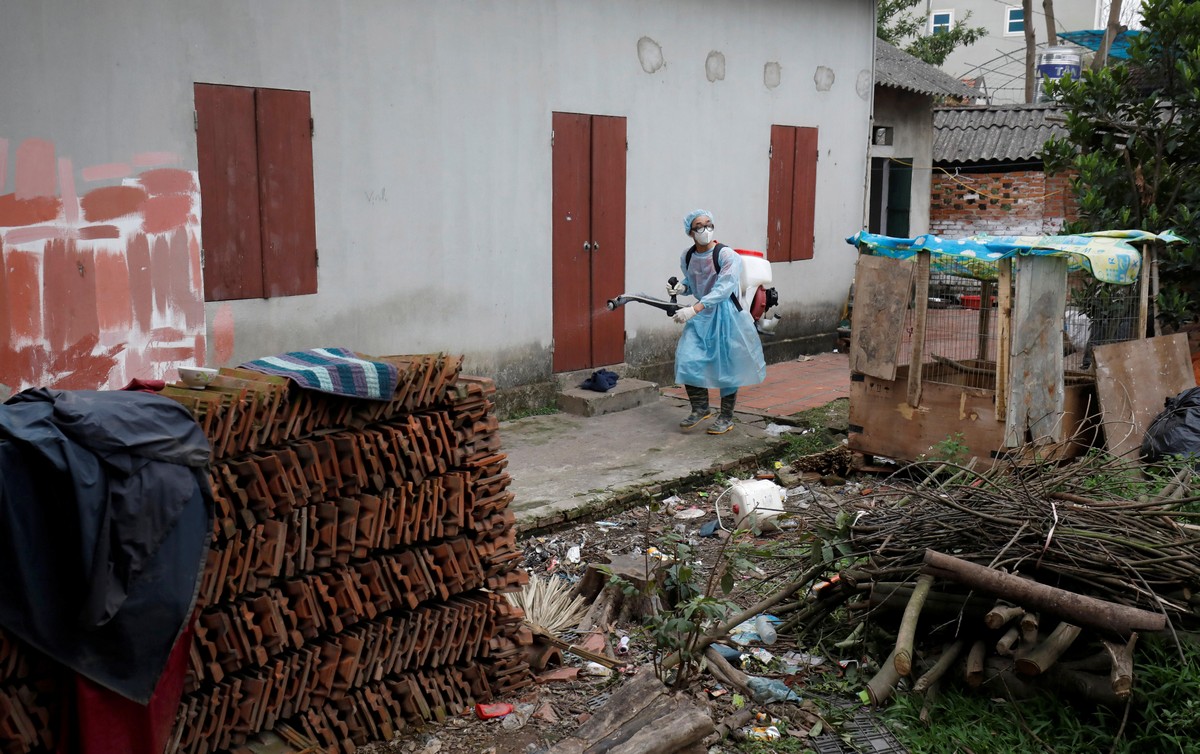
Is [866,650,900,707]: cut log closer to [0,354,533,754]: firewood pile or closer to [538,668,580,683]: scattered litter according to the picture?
[538,668,580,683]: scattered litter

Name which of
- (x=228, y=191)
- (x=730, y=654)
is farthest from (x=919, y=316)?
(x=228, y=191)

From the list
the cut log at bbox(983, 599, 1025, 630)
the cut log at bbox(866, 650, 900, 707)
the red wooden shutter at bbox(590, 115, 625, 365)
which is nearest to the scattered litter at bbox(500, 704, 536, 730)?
the cut log at bbox(866, 650, 900, 707)

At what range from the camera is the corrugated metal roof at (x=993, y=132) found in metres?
15.3

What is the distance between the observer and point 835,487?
23.6ft

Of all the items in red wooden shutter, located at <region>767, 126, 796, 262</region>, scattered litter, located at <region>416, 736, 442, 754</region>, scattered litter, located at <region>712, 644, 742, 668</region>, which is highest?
red wooden shutter, located at <region>767, 126, 796, 262</region>

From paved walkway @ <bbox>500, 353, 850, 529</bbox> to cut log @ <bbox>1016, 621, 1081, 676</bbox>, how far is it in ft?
10.1

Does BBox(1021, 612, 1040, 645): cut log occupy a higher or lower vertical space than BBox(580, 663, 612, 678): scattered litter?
higher

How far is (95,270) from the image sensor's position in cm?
629

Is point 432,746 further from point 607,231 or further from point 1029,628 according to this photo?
point 607,231

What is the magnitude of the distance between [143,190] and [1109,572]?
5.69 m

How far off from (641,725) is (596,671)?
94 cm

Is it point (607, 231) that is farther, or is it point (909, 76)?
point (909, 76)

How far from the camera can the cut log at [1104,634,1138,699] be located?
11.6 feet

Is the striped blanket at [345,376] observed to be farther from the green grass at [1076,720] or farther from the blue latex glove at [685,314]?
the blue latex glove at [685,314]
